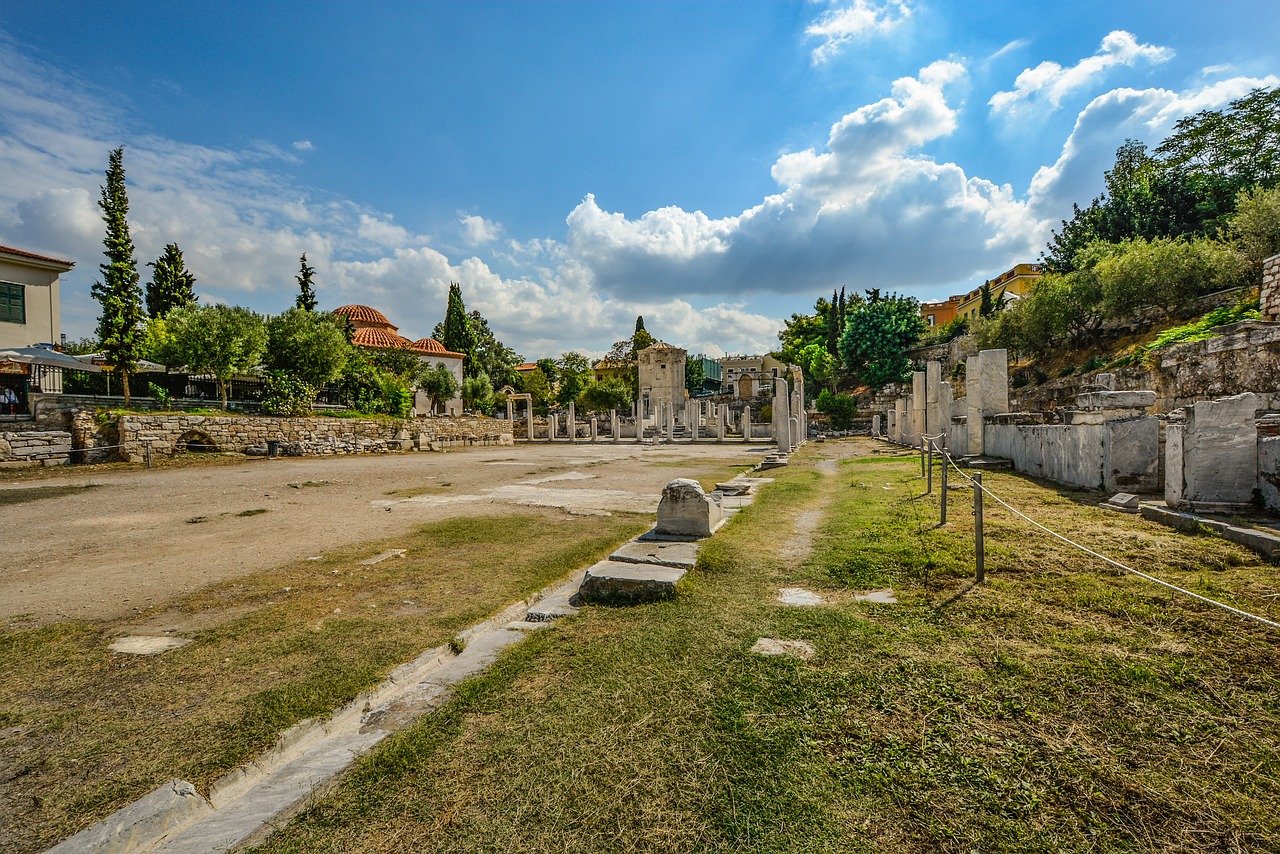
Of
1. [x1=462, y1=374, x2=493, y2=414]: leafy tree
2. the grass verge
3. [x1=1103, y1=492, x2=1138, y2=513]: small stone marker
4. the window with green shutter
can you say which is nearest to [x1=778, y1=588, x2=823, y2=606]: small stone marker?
the grass verge

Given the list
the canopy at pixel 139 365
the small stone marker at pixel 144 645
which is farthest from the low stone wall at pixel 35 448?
the small stone marker at pixel 144 645

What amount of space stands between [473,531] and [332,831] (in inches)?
204

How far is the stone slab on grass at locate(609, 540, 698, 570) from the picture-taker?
4.72 meters

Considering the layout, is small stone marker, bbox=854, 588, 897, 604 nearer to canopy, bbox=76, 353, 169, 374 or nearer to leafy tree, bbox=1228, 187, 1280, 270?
leafy tree, bbox=1228, 187, 1280, 270

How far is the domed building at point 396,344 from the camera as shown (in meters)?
38.1

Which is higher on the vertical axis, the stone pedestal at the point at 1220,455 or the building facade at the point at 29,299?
the building facade at the point at 29,299

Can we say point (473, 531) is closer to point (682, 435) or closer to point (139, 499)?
point (139, 499)

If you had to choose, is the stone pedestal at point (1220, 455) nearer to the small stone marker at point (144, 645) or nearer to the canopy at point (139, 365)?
the small stone marker at point (144, 645)

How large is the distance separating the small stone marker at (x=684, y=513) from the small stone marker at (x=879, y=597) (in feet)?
6.82

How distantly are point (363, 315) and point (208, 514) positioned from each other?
40.1 meters

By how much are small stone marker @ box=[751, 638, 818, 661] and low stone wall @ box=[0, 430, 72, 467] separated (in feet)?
68.7

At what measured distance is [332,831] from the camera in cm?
187

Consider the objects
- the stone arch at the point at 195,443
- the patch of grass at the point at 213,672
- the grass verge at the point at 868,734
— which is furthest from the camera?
the stone arch at the point at 195,443

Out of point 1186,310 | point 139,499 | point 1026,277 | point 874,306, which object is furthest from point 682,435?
point 1026,277
